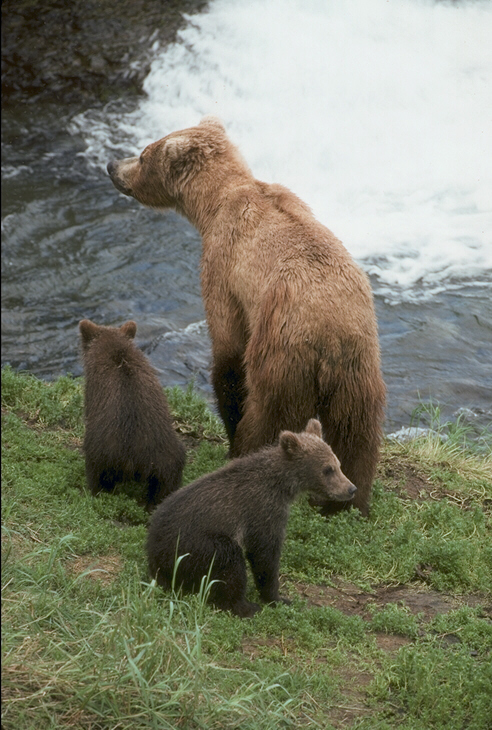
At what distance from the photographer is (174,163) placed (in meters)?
6.60

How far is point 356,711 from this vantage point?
12.5ft

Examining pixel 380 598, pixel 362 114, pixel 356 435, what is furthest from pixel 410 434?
pixel 362 114

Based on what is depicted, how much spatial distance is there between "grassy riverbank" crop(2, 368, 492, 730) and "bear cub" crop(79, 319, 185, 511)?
0.19 meters

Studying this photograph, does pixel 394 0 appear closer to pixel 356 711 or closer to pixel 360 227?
pixel 360 227

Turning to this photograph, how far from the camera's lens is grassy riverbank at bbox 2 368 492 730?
3330 millimetres

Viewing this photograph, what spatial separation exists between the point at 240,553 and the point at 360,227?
7873 mm

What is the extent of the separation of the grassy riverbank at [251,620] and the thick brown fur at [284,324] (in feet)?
2.04

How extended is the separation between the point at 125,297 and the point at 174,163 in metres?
4.49

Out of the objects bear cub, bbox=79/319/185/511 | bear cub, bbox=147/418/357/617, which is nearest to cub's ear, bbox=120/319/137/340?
bear cub, bbox=79/319/185/511

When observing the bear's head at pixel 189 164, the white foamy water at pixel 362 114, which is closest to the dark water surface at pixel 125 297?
the white foamy water at pixel 362 114

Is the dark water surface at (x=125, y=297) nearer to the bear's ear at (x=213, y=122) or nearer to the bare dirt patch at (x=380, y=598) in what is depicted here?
the bear's ear at (x=213, y=122)

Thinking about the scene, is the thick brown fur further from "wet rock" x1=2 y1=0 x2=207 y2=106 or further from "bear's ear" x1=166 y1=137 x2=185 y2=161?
"wet rock" x1=2 y1=0 x2=207 y2=106

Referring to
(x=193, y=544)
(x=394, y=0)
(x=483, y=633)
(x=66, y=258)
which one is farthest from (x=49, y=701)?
(x=394, y=0)

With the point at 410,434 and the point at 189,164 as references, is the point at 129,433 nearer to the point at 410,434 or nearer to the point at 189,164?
the point at 189,164
